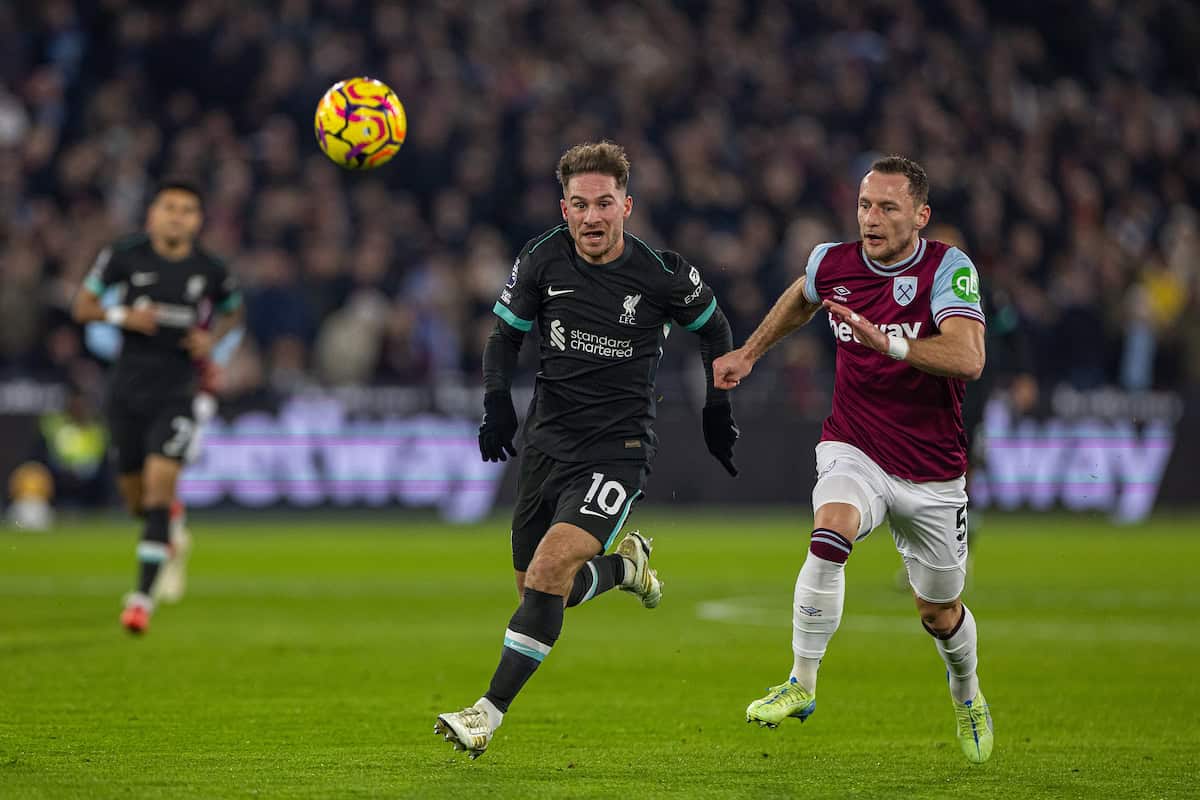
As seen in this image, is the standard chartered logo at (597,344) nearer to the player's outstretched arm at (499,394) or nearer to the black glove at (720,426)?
the player's outstretched arm at (499,394)

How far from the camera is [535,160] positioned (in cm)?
2239

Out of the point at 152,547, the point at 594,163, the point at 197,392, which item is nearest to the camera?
the point at 594,163

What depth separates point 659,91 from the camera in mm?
24453

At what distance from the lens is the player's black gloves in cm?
729

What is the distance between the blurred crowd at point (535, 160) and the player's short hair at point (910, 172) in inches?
528

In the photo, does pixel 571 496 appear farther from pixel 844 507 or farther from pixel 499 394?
pixel 844 507

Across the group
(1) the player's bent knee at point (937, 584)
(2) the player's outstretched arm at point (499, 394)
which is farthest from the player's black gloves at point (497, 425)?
(1) the player's bent knee at point (937, 584)

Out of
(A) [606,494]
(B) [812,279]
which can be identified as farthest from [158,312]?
(B) [812,279]

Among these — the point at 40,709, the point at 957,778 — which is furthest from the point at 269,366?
the point at 957,778

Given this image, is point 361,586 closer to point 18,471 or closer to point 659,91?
point 18,471

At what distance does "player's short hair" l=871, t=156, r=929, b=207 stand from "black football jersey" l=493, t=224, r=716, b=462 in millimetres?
949

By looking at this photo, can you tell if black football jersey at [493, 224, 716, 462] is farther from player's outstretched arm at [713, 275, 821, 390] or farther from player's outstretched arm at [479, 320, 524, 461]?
player's outstretched arm at [713, 275, 821, 390]

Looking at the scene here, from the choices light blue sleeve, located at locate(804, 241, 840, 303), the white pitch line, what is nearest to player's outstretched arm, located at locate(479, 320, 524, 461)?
light blue sleeve, located at locate(804, 241, 840, 303)

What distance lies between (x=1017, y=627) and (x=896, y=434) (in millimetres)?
5370
